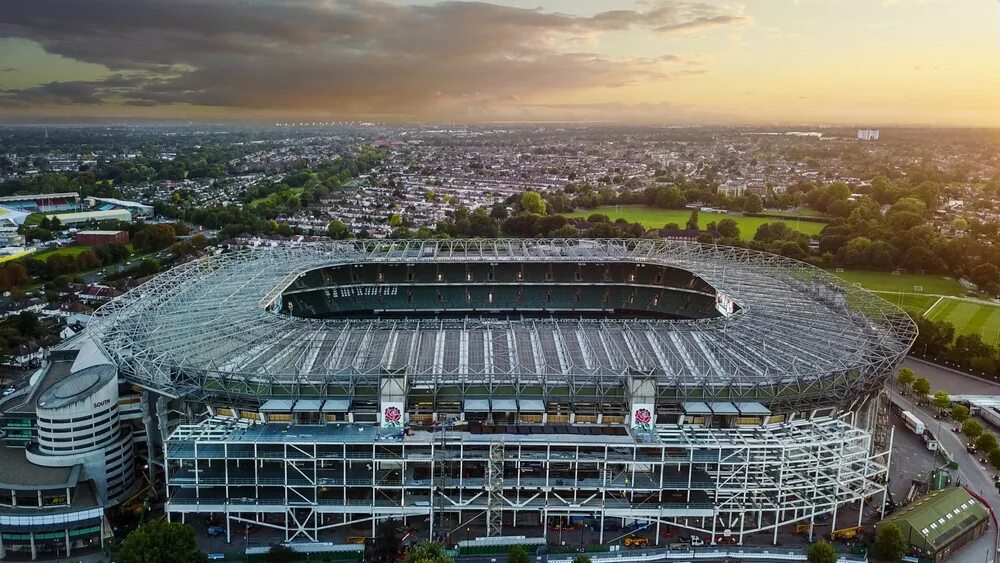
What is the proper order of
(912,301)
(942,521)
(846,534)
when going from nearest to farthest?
(942,521)
(846,534)
(912,301)

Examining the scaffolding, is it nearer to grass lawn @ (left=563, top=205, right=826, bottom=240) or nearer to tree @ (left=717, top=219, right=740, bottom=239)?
tree @ (left=717, top=219, right=740, bottom=239)

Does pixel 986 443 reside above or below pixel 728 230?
below

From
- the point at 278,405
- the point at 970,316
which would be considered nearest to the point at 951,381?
the point at 970,316

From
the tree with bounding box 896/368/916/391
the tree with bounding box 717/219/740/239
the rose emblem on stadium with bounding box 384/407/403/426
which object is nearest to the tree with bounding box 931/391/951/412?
the tree with bounding box 896/368/916/391

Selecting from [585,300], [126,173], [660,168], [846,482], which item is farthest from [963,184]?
[126,173]

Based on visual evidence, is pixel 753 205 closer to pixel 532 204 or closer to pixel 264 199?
pixel 532 204

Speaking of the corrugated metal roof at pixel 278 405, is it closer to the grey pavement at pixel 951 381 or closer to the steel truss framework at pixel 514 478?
the steel truss framework at pixel 514 478

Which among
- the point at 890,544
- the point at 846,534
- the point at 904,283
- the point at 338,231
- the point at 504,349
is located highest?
the point at 504,349
